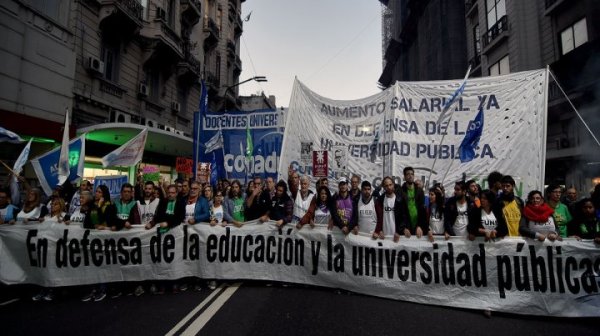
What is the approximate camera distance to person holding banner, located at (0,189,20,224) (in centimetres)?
560

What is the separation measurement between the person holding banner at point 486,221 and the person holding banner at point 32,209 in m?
6.71

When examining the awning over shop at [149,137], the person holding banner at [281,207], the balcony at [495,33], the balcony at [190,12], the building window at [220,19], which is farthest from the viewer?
the building window at [220,19]

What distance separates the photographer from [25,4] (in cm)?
966

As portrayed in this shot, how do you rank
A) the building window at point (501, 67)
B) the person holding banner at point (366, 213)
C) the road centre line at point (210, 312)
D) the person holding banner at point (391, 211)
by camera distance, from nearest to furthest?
the road centre line at point (210, 312)
the person holding banner at point (391, 211)
the person holding banner at point (366, 213)
the building window at point (501, 67)

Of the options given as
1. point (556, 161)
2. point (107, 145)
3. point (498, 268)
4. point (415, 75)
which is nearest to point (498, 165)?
point (498, 268)

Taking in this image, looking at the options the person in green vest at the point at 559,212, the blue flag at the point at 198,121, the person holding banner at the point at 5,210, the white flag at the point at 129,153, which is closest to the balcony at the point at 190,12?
the blue flag at the point at 198,121

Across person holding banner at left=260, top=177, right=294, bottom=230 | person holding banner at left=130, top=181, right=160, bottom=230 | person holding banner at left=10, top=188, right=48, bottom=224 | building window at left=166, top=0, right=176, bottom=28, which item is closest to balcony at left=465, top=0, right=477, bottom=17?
building window at left=166, top=0, right=176, bottom=28

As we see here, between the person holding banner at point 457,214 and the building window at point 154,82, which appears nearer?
the person holding banner at point 457,214

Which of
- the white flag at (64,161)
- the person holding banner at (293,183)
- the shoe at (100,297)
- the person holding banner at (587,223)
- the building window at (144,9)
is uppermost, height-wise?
the building window at (144,9)

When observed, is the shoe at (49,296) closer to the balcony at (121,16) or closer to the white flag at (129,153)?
the white flag at (129,153)

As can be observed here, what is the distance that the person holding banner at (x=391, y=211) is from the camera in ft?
16.8

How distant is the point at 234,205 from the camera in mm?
6059

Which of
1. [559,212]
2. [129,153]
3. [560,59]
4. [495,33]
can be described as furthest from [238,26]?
[559,212]

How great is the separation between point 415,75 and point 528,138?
3377 centimetres
